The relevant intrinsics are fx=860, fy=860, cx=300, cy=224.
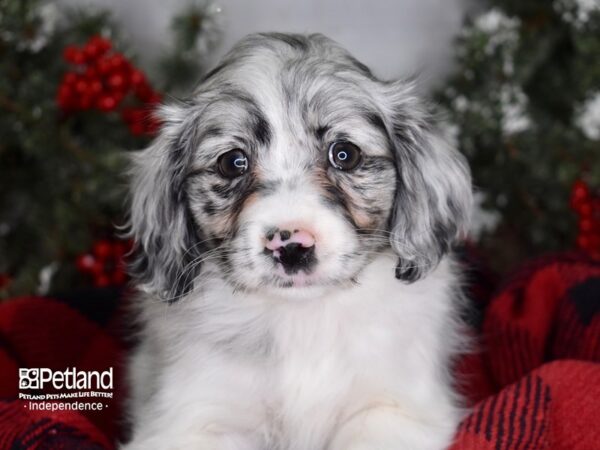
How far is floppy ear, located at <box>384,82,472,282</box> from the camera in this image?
98.5 inches

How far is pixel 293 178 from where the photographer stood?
2.30 meters

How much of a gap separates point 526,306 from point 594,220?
0.61 meters

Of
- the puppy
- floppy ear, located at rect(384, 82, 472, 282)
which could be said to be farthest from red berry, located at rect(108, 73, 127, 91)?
floppy ear, located at rect(384, 82, 472, 282)

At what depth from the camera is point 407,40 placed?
15.8 feet

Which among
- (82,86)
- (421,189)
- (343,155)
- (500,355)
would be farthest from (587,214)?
(82,86)

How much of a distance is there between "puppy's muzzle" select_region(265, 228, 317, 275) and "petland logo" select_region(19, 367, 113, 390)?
99 centimetres

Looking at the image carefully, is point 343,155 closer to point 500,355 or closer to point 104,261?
point 500,355

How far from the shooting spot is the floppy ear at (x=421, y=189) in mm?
2502

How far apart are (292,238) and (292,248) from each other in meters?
0.03

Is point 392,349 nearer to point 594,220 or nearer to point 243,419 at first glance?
point 243,419

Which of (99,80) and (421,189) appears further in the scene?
(99,80)

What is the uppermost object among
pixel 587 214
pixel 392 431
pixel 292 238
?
pixel 587 214

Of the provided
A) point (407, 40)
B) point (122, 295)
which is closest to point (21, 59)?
point (122, 295)

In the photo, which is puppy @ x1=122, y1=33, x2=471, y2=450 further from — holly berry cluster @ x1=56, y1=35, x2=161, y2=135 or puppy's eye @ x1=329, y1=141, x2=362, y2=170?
holly berry cluster @ x1=56, y1=35, x2=161, y2=135
